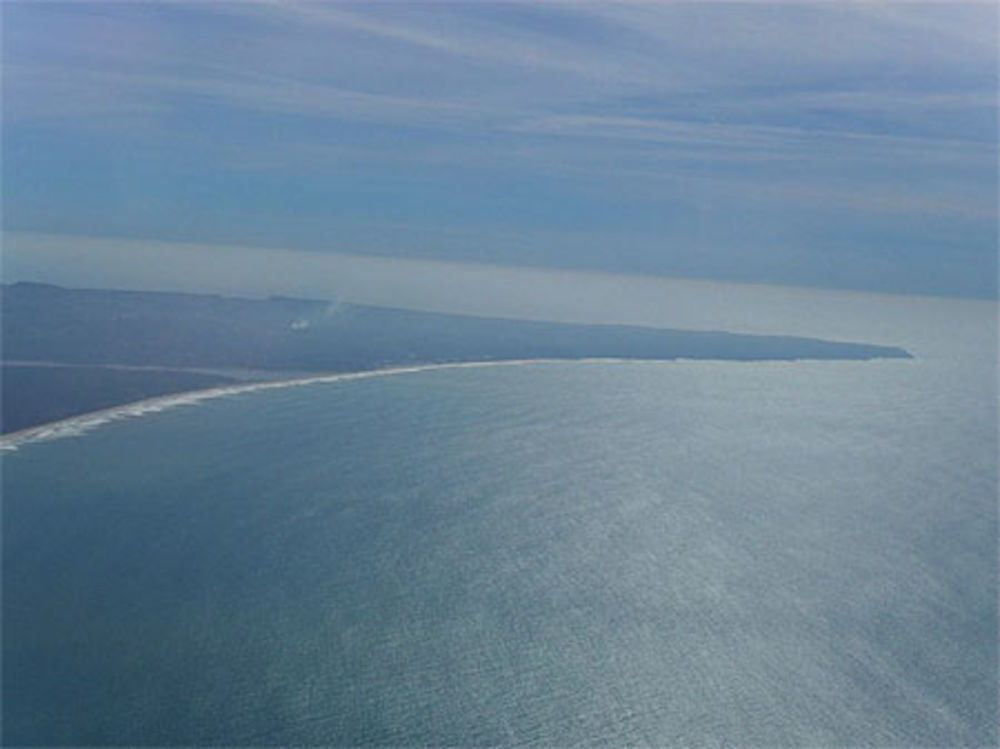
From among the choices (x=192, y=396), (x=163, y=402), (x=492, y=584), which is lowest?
(x=492, y=584)

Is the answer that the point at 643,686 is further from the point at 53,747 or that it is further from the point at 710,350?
the point at 710,350

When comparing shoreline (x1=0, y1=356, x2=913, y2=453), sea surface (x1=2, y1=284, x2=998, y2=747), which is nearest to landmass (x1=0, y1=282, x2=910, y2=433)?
shoreline (x1=0, y1=356, x2=913, y2=453)

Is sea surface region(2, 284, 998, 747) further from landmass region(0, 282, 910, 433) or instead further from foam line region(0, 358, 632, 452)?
landmass region(0, 282, 910, 433)

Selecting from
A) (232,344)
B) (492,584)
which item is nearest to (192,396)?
(232,344)

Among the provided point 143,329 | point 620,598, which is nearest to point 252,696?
point 620,598

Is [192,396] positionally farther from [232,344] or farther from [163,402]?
[232,344]

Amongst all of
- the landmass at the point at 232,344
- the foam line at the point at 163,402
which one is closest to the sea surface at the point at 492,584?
the foam line at the point at 163,402
